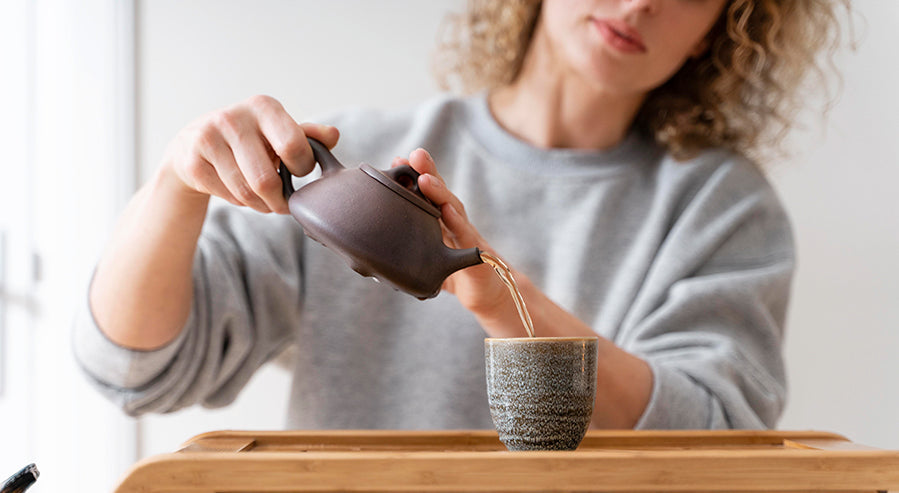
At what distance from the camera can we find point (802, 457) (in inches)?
19.4

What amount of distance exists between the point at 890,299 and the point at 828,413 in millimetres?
251

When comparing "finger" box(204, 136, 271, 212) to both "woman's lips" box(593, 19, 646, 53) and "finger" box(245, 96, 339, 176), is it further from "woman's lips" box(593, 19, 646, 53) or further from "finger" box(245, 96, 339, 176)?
"woman's lips" box(593, 19, 646, 53)

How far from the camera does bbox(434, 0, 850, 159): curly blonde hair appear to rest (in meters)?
1.11

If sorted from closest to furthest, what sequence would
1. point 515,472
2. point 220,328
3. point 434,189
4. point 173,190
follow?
point 515,472
point 434,189
point 173,190
point 220,328

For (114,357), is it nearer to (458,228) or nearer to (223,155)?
(223,155)

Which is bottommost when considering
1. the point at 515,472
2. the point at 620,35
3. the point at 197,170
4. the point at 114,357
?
the point at 114,357

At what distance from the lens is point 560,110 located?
113 centimetres

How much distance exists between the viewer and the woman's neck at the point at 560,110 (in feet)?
3.65

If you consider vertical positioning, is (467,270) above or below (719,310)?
above

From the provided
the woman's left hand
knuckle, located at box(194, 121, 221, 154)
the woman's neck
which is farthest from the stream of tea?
the woman's neck

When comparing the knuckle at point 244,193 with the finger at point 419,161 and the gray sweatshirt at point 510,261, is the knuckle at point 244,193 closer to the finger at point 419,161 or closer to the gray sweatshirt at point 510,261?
the finger at point 419,161

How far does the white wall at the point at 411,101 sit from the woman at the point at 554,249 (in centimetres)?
31

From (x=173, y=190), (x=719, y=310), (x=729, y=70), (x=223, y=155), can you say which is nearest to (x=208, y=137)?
(x=223, y=155)

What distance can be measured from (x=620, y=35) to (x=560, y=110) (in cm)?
20
